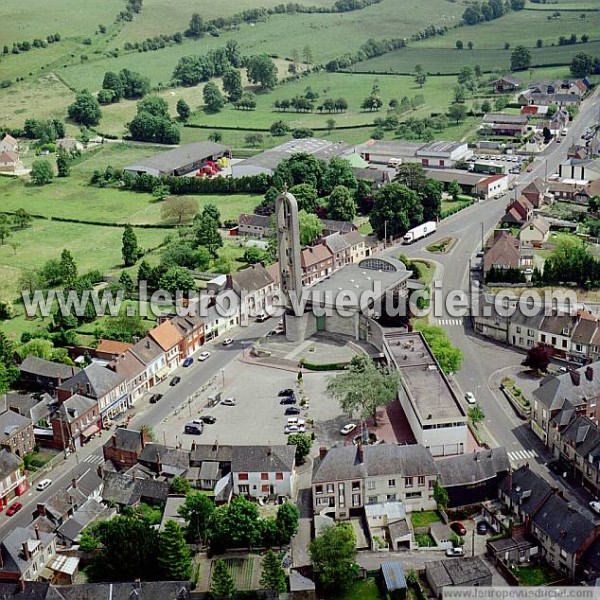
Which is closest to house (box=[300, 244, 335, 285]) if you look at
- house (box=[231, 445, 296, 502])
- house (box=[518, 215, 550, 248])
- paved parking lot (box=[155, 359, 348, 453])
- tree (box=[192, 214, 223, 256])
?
tree (box=[192, 214, 223, 256])

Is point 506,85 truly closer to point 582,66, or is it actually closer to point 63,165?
point 582,66

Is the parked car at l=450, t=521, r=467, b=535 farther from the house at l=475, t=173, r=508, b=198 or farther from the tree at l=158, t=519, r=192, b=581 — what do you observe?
the house at l=475, t=173, r=508, b=198

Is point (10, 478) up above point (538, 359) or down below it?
below

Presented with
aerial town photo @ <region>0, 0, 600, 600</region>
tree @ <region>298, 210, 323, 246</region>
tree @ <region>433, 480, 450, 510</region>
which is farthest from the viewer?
tree @ <region>298, 210, 323, 246</region>

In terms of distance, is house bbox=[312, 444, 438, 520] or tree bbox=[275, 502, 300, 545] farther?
house bbox=[312, 444, 438, 520]

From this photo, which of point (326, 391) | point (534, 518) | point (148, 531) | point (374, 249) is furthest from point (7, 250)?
point (534, 518)

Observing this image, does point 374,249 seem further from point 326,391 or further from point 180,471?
point 180,471

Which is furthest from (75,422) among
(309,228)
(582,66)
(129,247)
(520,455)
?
(582,66)
